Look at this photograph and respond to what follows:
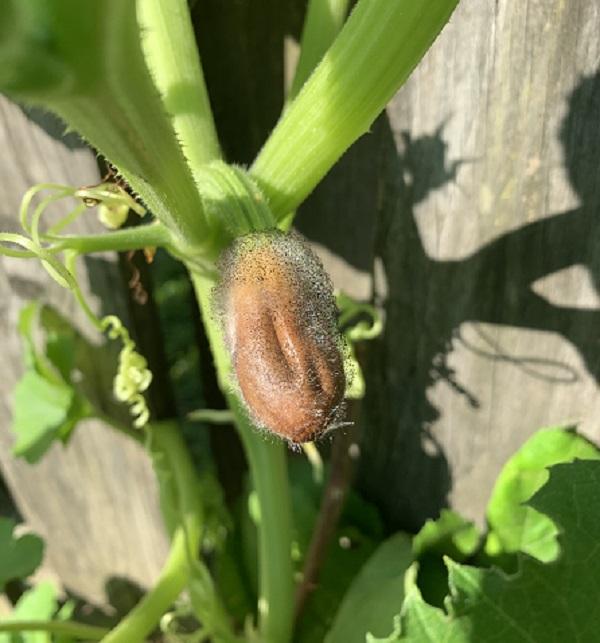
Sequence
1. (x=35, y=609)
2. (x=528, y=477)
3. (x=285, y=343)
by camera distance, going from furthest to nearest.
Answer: (x=35, y=609) → (x=528, y=477) → (x=285, y=343)

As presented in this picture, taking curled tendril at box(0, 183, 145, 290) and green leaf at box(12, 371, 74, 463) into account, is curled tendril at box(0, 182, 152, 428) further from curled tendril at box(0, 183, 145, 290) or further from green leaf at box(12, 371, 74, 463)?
green leaf at box(12, 371, 74, 463)

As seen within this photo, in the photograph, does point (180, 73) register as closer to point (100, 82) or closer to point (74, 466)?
point (100, 82)

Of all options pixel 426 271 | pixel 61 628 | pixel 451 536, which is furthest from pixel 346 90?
pixel 61 628

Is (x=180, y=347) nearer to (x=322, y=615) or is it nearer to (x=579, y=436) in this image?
(x=322, y=615)

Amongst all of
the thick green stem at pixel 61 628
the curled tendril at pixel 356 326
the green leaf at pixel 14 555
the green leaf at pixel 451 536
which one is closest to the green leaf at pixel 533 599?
the curled tendril at pixel 356 326

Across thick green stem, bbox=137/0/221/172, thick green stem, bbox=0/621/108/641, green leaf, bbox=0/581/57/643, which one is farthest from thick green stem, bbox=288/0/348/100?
green leaf, bbox=0/581/57/643

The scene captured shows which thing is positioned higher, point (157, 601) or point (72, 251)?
point (72, 251)

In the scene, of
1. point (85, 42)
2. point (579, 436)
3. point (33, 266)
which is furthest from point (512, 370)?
point (85, 42)
